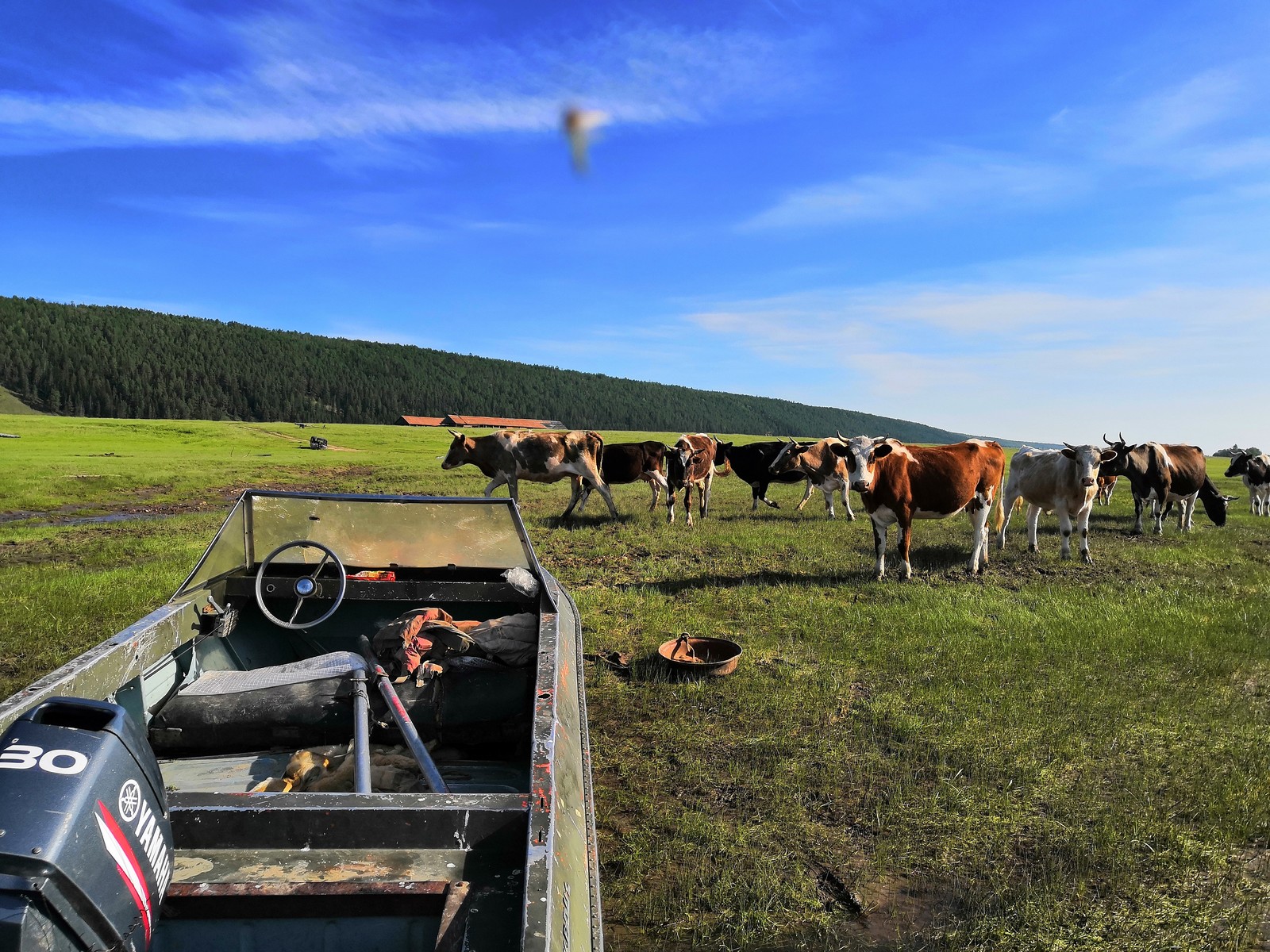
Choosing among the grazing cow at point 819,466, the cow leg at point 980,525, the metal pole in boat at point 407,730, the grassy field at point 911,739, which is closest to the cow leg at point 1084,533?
the grassy field at point 911,739

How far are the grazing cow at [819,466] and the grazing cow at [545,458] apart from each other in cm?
433

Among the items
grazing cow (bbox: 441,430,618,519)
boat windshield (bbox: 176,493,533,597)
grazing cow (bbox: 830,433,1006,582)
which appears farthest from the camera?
grazing cow (bbox: 441,430,618,519)

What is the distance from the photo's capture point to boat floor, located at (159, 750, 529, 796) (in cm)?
351

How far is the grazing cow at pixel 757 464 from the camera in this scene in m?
19.8

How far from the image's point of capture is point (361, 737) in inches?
124

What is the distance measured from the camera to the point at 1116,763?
488 cm

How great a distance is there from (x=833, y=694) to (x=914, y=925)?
2722 millimetres

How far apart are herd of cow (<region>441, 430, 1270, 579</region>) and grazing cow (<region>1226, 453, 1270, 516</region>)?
46 millimetres

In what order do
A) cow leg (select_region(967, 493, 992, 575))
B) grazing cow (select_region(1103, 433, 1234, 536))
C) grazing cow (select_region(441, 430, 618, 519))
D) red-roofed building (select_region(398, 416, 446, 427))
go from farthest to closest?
red-roofed building (select_region(398, 416, 446, 427)), grazing cow (select_region(441, 430, 618, 519)), grazing cow (select_region(1103, 433, 1234, 536)), cow leg (select_region(967, 493, 992, 575))

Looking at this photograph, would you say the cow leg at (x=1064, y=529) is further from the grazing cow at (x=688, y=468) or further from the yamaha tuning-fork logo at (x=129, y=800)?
the yamaha tuning-fork logo at (x=129, y=800)

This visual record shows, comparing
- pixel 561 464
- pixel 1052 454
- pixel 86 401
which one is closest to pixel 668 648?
pixel 1052 454

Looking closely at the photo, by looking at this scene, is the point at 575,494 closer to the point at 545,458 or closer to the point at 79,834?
the point at 545,458

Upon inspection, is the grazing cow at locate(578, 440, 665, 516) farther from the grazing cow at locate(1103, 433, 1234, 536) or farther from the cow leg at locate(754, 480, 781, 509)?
the grazing cow at locate(1103, 433, 1234, 536)

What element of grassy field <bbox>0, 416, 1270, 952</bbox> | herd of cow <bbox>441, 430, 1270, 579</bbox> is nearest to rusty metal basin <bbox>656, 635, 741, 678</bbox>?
grassy field <bbox>0, 416, 1270, 952</bbox>
